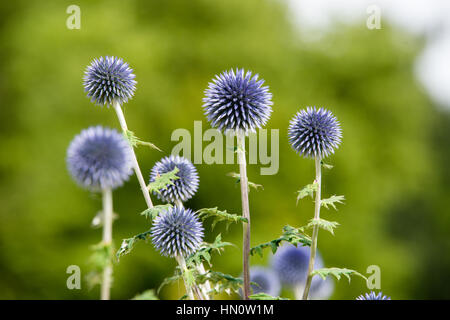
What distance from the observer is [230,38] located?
9.92 meters

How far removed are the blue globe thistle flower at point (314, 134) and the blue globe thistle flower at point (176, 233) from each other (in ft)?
2.70

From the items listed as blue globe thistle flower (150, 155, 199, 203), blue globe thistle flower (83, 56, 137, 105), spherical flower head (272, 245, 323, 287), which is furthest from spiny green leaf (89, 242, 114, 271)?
spherical flower head (272, 245, 323, 287)

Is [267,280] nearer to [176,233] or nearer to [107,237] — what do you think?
[176,233]

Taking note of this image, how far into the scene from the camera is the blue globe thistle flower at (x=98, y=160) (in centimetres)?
171

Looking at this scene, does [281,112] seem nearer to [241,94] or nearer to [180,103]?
[180,103]

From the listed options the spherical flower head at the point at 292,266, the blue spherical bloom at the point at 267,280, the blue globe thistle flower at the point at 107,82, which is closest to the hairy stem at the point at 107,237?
the blue globe thistle flower at the point at 107,82

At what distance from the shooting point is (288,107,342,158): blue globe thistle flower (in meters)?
2.78

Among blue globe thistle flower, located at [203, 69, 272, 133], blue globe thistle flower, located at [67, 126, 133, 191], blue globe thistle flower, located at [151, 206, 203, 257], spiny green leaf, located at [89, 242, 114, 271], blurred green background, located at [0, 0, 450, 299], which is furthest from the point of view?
blurred green background, located at [0, 0, 450, 299]

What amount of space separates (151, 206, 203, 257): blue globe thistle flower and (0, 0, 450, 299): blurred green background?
670 cm

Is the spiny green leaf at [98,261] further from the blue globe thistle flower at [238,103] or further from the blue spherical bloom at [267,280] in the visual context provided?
the blue spherical bloom at [267,280]

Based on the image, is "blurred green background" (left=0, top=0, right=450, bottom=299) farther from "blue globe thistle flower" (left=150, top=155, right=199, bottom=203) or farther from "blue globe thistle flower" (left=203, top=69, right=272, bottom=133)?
"blue globe thistle flower" (left=203, top=69, right=272, bottom=133)

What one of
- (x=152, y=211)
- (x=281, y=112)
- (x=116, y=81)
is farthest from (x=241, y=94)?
(x=281, y=112)

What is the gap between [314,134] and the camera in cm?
284

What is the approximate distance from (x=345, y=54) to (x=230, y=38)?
262 centimetres
